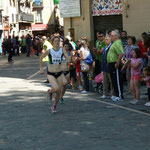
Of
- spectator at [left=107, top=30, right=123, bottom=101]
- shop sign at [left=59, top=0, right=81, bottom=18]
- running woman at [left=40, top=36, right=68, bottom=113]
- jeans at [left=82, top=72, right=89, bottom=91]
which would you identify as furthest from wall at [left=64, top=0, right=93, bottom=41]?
running woman at [left=40, top=36, right=68, bottom=113]

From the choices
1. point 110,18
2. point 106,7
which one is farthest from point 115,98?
point 106,7

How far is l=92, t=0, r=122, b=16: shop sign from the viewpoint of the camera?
861 inches

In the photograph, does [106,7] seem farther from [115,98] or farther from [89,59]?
[115,98]

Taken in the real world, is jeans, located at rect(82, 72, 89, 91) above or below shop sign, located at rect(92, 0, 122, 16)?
below

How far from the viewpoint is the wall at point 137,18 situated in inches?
820

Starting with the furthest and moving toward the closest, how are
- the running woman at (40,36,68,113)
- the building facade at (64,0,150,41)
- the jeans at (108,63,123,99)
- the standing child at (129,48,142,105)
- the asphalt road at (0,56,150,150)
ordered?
the building facade at (64,0,150,41)
the jeans at (108,63,123,99)
the standing child at (129,48,142,105)
the running woman at (40,36,68,113)
the asphalt road at (0,56,150,150)

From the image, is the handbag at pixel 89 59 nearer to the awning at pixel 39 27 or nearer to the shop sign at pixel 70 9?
the shop sign at pixel 70 9

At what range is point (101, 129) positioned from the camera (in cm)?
953

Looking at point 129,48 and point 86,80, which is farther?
point 86,80

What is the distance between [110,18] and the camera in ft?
72.9

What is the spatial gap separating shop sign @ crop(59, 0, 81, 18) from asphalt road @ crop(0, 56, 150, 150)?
806 centimetres

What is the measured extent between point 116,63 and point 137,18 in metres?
7.45

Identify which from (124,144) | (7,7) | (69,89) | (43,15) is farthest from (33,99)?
(43,15)

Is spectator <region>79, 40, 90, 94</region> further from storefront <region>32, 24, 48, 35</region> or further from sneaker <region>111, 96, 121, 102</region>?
storefront <region>32, 24, 48, 35</region>
